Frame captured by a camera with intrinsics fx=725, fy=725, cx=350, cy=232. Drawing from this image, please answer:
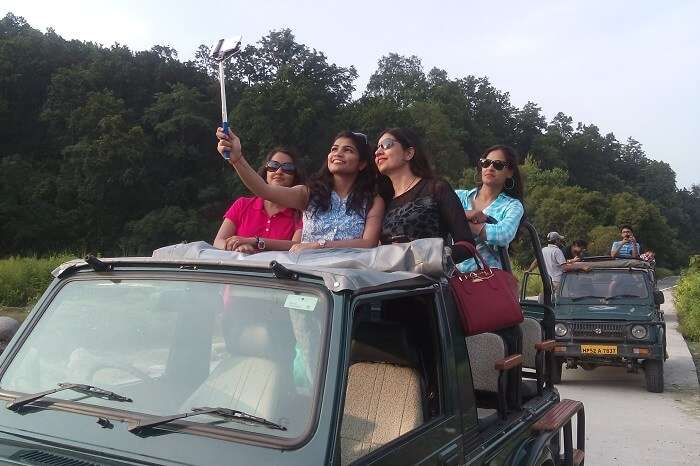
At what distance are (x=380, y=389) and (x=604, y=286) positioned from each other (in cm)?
842

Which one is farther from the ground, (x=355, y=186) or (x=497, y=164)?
(x=497, y=164)

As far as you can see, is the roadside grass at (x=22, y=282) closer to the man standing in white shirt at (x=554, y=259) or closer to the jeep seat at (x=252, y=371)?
the man standing in white shirt at (x=554, y=259)

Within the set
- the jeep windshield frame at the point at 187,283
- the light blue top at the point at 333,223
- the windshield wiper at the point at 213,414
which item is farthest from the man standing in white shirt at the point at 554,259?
the windshield wiper at the point at 213,414

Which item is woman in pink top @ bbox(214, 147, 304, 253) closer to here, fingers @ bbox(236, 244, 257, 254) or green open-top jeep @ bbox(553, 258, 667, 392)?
fingers @ bbox(236, 244, 257, 254)

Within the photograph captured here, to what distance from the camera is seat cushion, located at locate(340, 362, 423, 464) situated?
109 inches

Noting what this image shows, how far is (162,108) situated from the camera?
57469 mm

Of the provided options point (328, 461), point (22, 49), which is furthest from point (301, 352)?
point (22, 49)

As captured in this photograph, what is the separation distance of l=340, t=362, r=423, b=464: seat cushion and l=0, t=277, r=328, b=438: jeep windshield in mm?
499

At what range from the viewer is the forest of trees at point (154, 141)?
1962 inches

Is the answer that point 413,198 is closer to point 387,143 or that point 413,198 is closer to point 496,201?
point 387,143

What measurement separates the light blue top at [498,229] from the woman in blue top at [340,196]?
0.58 m

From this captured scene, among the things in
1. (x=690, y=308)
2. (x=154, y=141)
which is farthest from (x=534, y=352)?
(x=154, y=141)

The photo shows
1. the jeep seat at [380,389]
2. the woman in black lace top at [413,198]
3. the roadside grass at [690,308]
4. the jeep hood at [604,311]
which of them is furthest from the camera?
the roadside grass at [690,308]

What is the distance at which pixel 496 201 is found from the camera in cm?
454
